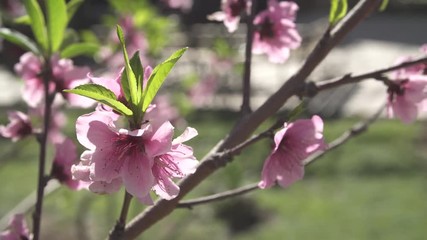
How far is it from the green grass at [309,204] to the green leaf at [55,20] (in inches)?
108

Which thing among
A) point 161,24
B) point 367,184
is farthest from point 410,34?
point 161,24

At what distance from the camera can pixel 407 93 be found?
3.74 ft

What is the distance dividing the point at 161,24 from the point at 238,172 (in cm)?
86

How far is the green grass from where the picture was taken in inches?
186

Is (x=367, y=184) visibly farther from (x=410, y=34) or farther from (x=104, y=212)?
(x=410, y=34)

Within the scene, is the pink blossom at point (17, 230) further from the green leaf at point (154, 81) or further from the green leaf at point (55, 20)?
the green leaf at point (154, 81)

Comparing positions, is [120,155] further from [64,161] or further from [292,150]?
[64,161]

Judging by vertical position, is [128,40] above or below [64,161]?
below

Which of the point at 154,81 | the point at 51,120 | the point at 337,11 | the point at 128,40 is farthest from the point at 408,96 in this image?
the point at 128,40

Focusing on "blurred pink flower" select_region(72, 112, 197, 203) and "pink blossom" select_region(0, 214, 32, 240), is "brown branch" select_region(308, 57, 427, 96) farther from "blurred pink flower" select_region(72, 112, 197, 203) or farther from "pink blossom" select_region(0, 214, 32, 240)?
"pink blossom" select_region(0, 214, 32, 240)

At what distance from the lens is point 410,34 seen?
51.4 feet

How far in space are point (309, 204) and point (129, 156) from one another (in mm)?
4513

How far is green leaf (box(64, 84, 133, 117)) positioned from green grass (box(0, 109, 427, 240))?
3100 millimetres

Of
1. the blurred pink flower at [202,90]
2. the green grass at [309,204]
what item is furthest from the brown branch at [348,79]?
the blurred pink flower at [202,90]
